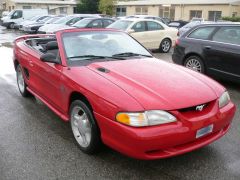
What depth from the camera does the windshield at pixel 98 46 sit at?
15.1ft

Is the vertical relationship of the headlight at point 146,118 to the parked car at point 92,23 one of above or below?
below

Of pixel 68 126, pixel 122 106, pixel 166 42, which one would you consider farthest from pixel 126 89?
pixel 166 42

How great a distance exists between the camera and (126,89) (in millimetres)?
3578

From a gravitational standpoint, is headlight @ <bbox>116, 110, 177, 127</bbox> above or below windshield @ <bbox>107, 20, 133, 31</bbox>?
below

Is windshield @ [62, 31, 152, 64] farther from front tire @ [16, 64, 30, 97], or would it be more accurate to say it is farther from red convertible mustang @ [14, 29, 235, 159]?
front tire @ [16, 64, 30, 97]

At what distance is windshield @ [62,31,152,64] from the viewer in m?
4.60

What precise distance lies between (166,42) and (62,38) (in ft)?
33.1

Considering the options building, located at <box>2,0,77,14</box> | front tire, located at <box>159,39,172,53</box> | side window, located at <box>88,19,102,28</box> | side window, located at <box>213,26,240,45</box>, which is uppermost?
building, located at <box>2,0,77,14</box>

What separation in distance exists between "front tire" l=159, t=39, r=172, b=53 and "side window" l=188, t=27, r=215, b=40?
612cm

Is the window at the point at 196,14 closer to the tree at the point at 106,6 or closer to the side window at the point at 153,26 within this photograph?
the tree at the point at 106,6

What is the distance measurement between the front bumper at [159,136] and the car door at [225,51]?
3560 millimetres

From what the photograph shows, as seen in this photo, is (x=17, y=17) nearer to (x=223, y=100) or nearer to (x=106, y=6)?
(x=106, y=6)

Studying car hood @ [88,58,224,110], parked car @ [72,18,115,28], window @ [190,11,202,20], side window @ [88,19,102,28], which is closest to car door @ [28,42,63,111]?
car hood @ [88,58,224,110]

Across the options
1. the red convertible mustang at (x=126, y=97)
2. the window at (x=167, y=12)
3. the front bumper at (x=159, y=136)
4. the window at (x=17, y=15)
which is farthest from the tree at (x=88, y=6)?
the front bumper at (x=159, y=136)
